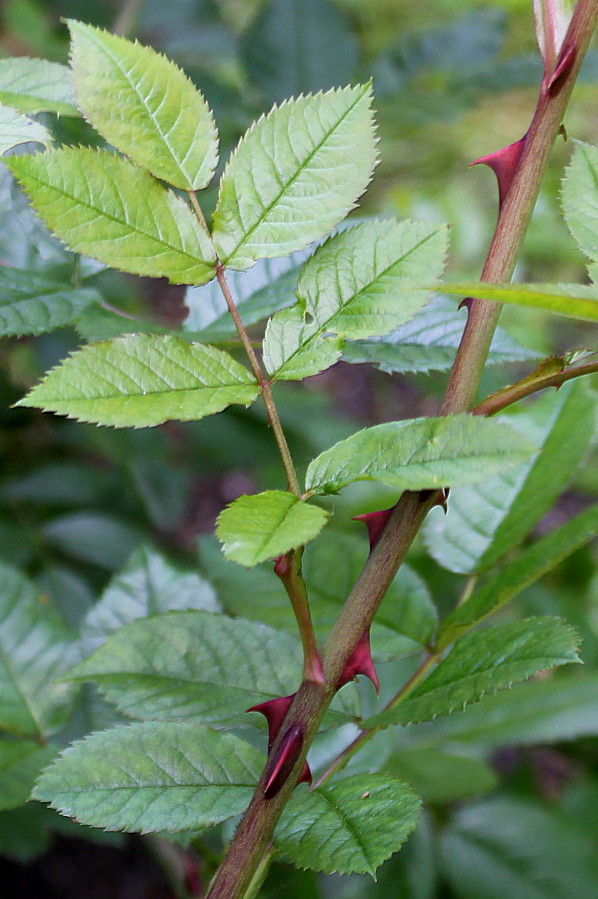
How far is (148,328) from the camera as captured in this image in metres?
0.56

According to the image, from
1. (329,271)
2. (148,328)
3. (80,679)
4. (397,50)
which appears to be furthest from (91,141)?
(397,50)

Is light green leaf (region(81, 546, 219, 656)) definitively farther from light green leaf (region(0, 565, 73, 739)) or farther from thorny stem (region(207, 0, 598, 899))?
thorny stem (region(207, 0, 598, 899))

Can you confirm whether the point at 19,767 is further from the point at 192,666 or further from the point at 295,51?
the point at 295,51

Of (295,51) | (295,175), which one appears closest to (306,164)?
(295,175)

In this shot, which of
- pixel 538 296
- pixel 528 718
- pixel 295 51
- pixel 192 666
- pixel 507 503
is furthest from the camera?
pixel 295 51

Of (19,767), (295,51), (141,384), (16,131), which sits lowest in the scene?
(19,767)

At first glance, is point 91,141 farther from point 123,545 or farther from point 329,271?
point 123,545

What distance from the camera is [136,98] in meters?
0.39

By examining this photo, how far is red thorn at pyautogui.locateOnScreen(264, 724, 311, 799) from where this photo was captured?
13.6 inches

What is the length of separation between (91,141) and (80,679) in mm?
379

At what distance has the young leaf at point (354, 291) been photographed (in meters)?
0.40

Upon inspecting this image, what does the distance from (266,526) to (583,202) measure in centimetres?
24

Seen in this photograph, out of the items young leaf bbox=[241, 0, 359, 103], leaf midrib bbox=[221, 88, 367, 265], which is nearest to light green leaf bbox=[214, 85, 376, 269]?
leaf midrib bbox=[221, 88, 367, 265]

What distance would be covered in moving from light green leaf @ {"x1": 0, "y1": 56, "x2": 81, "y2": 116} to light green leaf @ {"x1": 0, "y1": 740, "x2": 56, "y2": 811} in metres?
0.43
